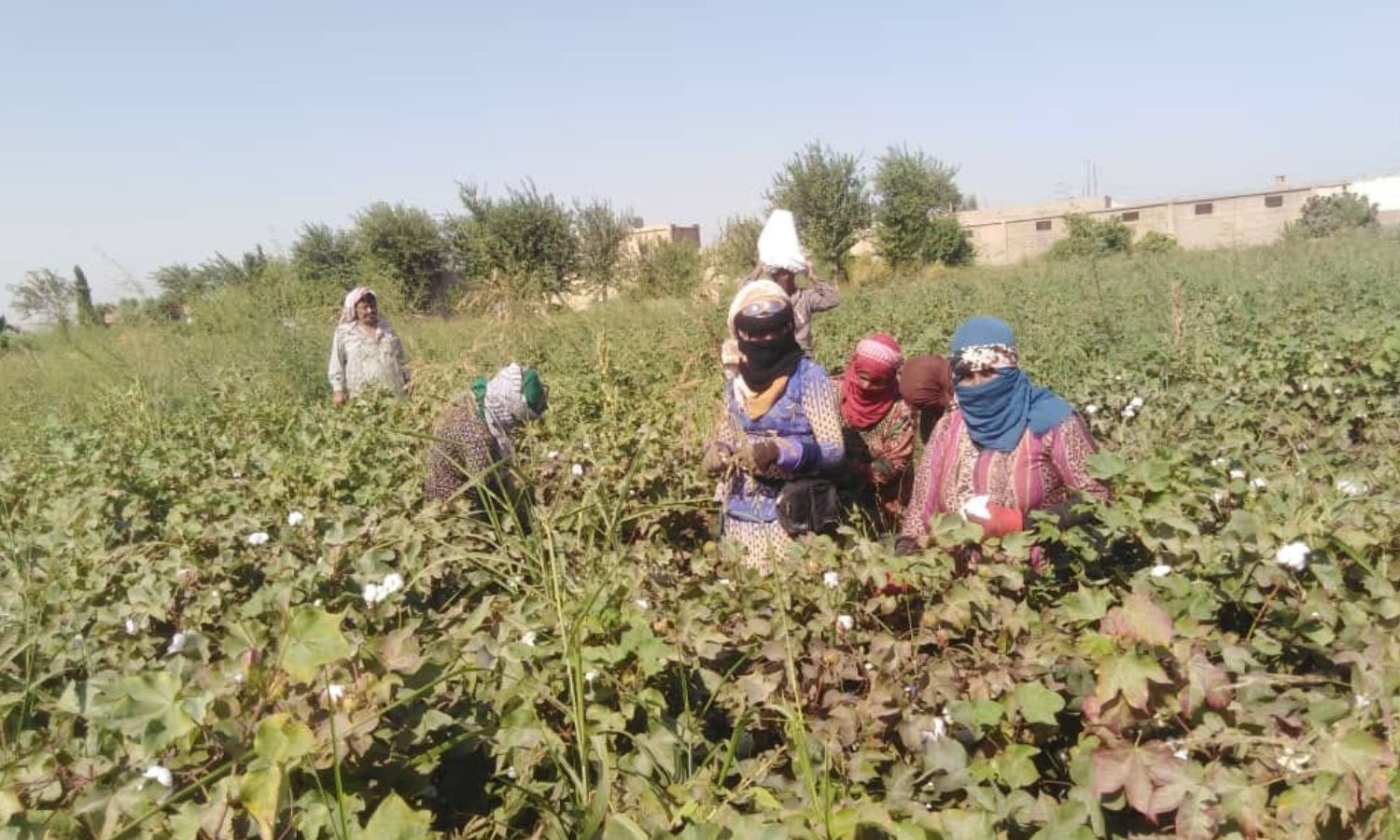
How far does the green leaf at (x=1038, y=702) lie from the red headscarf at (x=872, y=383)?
205 centimetres

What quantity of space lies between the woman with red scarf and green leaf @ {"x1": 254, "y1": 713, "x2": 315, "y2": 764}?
237cm

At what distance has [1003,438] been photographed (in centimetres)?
249

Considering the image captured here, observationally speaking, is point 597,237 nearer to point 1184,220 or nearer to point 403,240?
point 403,240

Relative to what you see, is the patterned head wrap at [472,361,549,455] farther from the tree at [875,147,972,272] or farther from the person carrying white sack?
the tree at [875,147,972,272]

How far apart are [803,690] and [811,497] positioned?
1.30 m

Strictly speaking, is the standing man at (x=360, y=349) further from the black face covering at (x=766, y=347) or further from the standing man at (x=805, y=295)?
the black face covering at (x=766, y=347)

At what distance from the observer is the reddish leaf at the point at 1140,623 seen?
1.24 metres

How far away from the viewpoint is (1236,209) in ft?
158

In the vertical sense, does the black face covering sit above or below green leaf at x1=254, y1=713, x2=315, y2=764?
above

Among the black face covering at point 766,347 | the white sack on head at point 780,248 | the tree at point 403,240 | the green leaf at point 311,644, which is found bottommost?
the green leaf at point 311,644

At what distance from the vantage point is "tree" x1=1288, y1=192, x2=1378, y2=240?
36188 millimetres

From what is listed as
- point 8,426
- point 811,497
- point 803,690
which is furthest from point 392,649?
point 8,426

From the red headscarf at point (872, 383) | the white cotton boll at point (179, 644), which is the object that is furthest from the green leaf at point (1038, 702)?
the red headscarf at point (872, 383)

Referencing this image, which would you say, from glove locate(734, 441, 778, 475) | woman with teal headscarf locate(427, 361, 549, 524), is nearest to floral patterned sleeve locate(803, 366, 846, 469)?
glove locate(734, 441, 778, 475)
